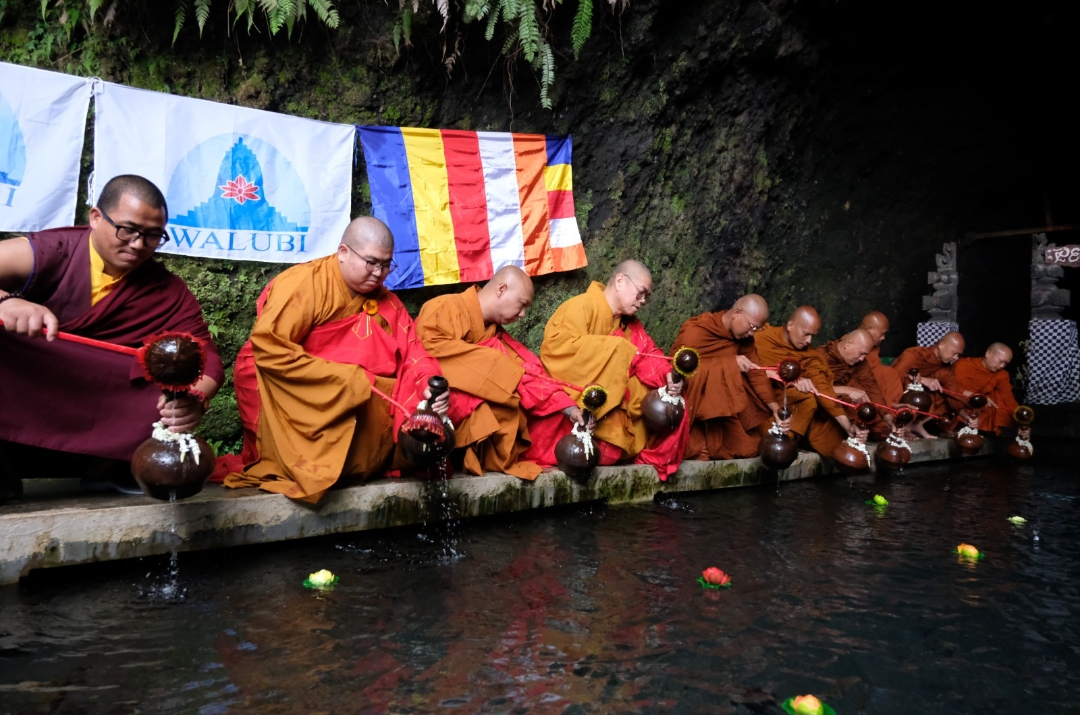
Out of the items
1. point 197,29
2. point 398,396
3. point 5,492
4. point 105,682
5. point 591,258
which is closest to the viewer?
point 105,682

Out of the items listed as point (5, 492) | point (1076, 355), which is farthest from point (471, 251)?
point (1076, 355)

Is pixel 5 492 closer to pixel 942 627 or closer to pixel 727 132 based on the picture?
pixel 942 627

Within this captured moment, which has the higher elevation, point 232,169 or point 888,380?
point 232,169

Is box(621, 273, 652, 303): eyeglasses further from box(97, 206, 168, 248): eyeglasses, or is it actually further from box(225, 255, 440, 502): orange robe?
box(97, 206, 168, 248): eyeglasses

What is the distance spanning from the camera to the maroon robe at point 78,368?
11.3ft

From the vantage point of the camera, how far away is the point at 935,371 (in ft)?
30.3

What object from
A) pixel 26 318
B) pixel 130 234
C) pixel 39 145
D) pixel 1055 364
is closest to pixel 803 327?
pixel 130 234

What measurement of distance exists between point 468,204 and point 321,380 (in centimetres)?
297

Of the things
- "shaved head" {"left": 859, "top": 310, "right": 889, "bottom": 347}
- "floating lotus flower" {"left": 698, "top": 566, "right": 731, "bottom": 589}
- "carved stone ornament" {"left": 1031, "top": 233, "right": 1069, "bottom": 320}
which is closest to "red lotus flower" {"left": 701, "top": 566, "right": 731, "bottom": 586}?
"floating lotus flower" {"left": 698, "top": 566, "right": 731, "bottom": 589}

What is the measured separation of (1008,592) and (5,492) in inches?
188

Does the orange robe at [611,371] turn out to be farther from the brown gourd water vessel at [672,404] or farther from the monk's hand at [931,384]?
the monk's hand at [931,384]

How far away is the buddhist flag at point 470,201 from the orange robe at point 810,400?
202 cm

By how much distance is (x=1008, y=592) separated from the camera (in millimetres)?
3607

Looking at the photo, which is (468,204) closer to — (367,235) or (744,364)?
(367,235)
